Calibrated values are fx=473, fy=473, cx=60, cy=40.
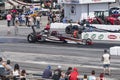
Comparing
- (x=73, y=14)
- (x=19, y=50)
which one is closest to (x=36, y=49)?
(x=19, y=50)

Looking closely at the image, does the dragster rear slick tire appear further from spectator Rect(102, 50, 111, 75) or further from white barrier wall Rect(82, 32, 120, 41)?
spectator Rect(102, 50, 111, 75)

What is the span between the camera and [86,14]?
172 ft

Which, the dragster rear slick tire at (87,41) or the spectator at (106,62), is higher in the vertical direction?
the spectator at (106,62)

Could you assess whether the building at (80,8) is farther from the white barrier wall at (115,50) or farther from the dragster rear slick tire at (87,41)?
the white barrier wall at (115,50)

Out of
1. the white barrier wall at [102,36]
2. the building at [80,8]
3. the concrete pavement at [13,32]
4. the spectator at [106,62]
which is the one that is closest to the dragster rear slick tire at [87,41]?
the white barrier wall at [102,36]

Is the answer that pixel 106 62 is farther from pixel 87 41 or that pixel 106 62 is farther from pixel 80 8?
pixel 80 8

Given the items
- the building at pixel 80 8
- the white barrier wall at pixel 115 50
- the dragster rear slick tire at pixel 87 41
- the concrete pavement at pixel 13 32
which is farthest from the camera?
the building at pixel 80 8

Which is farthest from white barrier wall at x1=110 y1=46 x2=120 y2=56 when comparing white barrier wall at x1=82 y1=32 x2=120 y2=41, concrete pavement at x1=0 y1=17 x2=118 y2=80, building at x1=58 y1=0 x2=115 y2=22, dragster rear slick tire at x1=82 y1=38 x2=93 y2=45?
building at x1=58 y1=0 x2=115 y2=22

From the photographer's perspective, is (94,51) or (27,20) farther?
(27,20)

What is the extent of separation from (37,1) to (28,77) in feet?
183

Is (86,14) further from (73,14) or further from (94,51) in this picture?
(94,51)

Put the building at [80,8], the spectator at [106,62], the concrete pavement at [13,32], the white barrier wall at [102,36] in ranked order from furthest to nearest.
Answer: the building at [80,8] < the concrete pavement at [13,32] < the white barrier wall at [102,36] < the spectator at [106,62]

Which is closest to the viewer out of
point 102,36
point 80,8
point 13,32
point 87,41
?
point 87,41

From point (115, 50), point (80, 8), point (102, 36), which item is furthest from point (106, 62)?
point (80, 8)
